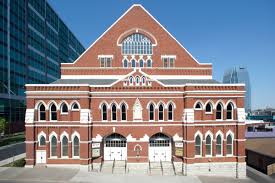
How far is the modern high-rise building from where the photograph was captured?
196 ft

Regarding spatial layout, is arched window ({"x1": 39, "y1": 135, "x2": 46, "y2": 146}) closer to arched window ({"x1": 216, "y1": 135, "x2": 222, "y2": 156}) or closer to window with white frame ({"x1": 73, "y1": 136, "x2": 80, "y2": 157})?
window with white frame ({"x1": 73, "y1": 136, "x2": 80, "y2": 157})

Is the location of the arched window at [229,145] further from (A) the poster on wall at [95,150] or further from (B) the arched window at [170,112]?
(A) the poster on wall at [95,150]

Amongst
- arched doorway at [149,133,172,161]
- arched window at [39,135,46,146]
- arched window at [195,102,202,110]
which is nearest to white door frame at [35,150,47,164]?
arched window at [39,135,46,146]

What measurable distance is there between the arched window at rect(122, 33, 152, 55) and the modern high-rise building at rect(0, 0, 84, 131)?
3673 cm

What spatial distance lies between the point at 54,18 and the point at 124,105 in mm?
76266

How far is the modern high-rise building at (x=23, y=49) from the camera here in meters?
59.6

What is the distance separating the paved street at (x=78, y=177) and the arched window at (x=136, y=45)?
16331mm

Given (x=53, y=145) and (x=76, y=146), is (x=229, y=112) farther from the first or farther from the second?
(x=53, y=145)

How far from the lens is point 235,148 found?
2964cm

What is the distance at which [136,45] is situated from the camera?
115 ft

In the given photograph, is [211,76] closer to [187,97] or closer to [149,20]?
[187,97]

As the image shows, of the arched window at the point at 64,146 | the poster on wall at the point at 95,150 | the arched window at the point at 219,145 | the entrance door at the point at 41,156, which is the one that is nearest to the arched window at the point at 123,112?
the poster on wall at the point at 95,150

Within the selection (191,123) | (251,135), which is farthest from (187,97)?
(251,135)

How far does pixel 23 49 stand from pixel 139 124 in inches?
2053
